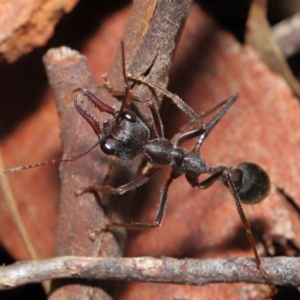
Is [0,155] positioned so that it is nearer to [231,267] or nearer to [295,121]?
[231,267]

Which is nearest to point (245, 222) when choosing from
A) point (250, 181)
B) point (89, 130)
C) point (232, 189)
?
point (232, 189)

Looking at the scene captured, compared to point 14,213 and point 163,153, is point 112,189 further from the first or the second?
point 14,213

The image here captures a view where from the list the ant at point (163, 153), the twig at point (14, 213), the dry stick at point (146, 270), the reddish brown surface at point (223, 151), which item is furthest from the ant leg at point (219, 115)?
the twig at point (14, 213)

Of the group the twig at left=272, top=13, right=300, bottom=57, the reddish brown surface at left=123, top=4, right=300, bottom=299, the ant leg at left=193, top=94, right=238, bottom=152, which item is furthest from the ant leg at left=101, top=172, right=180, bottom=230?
the twig at left=272, top=13, right=300, bottom=57

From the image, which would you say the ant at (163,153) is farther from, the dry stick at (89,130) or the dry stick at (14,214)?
the dry stick at (14,214)

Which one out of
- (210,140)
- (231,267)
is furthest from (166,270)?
(210,140)

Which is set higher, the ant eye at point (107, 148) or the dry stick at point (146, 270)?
the ant eye at point (107, 148)
